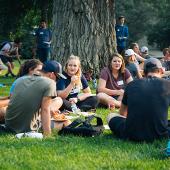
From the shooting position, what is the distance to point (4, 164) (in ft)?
16.3

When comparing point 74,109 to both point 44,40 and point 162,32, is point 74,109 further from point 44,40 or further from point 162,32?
point 162,32

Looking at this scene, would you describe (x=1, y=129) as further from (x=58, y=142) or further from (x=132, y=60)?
(x=132, y=60)

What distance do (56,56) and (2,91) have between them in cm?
270

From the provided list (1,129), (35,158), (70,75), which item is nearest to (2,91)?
(70,75)

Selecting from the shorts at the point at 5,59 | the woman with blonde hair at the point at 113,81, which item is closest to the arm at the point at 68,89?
the woman with blonde hair at the point at 113,81

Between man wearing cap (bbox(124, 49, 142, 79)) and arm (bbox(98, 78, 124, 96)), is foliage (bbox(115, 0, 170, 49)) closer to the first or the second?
man wearing cap (bbox(124, 49, 142, 79))

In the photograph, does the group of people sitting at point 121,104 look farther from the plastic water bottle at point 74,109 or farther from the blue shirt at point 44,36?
the blue shirt at point 44,36

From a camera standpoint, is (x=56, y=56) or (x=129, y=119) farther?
(x=56, y=56)

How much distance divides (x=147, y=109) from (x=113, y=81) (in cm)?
379

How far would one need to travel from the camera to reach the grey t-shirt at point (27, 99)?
20.3 feet

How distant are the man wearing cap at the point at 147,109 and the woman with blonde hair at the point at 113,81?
10.7ft

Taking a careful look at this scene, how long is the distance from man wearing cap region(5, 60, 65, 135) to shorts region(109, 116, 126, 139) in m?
0.85

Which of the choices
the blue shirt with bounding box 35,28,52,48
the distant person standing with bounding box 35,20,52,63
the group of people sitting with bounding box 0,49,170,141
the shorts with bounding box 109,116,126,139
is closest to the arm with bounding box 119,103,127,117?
the group of people sitting with bounding box 0,49,170,141

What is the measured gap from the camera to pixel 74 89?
9.16 meters
